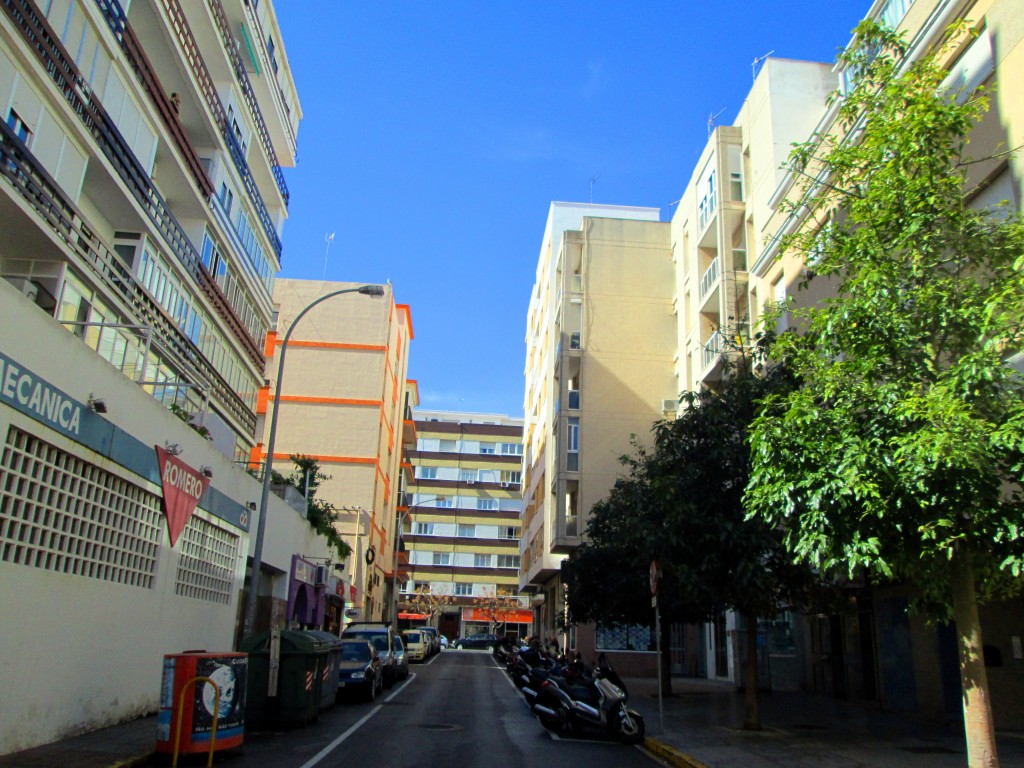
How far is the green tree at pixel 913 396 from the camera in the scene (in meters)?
8.24

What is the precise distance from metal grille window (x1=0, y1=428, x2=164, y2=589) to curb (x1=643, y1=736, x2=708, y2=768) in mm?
8858

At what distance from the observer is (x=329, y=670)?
54.3 feet

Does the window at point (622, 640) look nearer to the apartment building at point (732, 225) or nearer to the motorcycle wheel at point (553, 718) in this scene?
the apartment building at point (732, 225)

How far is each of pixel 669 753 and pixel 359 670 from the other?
873cm

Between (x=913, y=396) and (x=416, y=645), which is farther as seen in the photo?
(x=416, y=645)

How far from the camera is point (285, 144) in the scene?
3086 cm

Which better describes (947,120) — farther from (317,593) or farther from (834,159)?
(317,593)

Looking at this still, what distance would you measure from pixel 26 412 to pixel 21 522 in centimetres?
140

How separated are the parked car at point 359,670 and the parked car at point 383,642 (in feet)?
9.20

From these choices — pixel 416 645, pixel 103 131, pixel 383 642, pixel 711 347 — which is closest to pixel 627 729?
pixel 383 642

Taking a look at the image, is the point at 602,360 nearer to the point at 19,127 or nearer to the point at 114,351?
the point at 114,351

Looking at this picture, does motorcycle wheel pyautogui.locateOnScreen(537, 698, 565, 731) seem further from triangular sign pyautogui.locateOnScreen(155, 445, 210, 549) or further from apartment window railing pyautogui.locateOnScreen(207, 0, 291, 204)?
apartment window railing pyautogui.locateOnScreen(207, 0, 291, 204)

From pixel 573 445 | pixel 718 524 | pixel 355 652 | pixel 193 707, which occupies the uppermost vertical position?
pixel 573 445

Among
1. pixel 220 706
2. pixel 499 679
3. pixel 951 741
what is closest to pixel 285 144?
pixel 499 679
